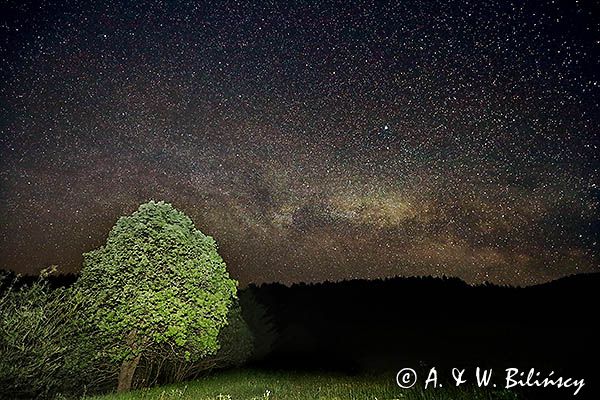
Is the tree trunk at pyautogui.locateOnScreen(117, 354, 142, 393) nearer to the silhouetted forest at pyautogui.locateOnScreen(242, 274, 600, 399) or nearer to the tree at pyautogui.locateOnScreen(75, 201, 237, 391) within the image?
the tree at pyautogui.locateOnScreen(75, 201, 237, 391)

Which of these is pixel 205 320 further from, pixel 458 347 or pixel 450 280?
pixel 450 280

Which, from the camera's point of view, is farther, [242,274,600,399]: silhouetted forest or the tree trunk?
[242,274,600,399]: silhouetted forest

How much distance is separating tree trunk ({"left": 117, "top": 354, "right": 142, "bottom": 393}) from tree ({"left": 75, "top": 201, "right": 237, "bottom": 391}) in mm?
25

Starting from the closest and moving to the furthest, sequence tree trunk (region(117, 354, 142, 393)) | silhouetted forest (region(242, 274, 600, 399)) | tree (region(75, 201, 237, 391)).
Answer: tree (region(75, 201, 237, 391)), tree trunk (region(117, 354, 142, 393)), silhouetted forest (region(242, 274, 600, 399))

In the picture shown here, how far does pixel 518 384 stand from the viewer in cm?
1095

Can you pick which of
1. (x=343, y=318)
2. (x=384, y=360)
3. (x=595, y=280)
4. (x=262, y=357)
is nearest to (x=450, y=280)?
(x=343, y=318)

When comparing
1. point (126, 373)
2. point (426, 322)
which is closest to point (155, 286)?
point (126, 373)

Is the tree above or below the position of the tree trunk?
above

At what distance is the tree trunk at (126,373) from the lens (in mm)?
15680

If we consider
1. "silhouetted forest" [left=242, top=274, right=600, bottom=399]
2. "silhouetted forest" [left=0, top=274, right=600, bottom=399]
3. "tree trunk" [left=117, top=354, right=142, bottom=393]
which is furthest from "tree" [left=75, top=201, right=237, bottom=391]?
"silhouetted forest" [left=242, top=274, right=600, bottom=399]

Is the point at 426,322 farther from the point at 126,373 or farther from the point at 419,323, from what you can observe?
the point at 126,373

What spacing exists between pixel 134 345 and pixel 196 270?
3185mm

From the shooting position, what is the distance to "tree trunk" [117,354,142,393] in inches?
617

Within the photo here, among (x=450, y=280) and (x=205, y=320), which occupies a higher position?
(x=450, y=280)
